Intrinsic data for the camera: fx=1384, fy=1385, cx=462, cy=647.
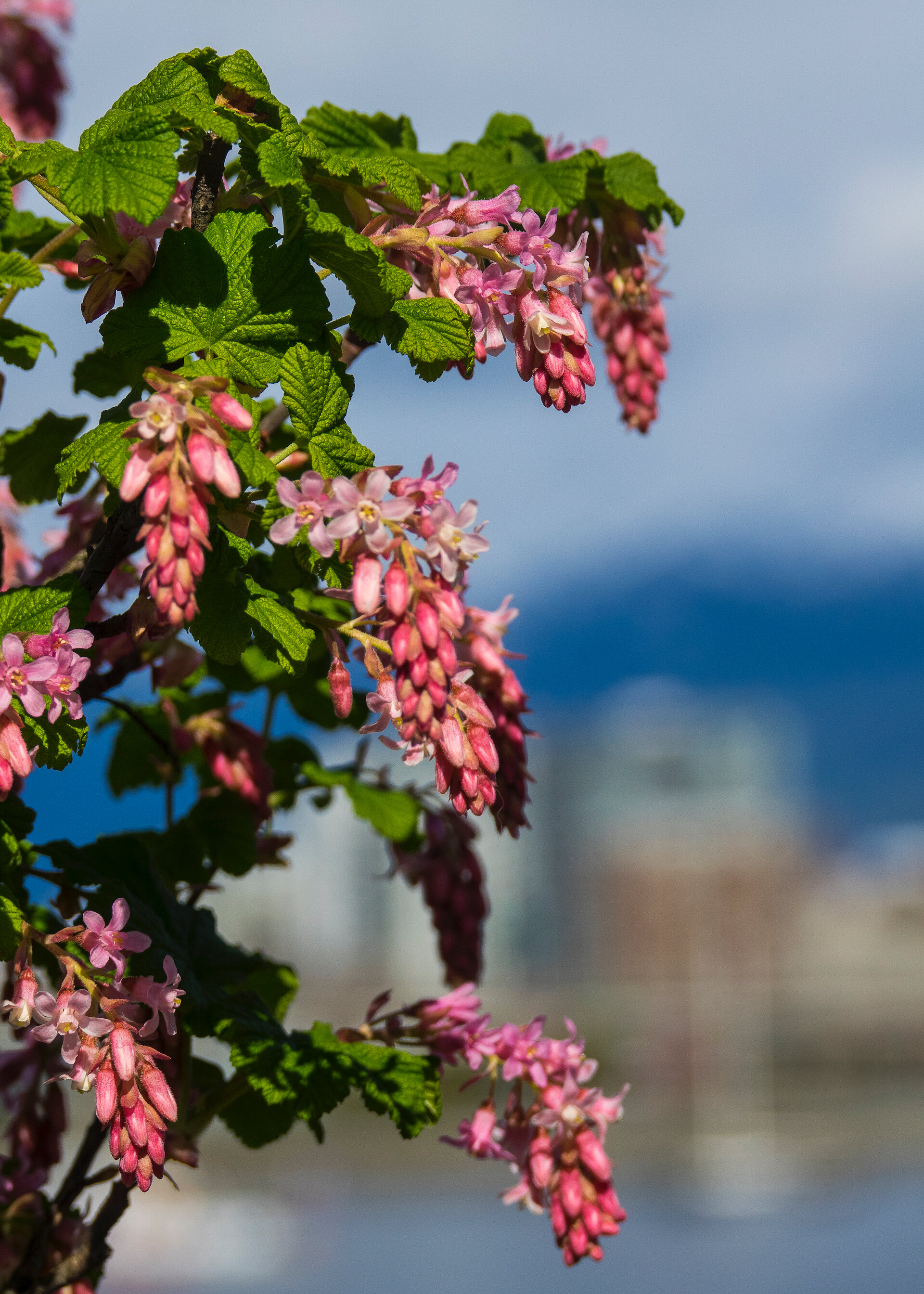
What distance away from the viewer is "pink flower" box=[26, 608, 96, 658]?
1756 mm

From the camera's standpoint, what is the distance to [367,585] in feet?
5.10

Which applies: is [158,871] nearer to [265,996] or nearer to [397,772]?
[265,996]

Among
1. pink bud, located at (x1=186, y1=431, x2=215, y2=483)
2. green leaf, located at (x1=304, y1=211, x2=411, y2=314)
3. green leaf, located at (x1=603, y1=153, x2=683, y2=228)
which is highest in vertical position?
green leaf, located at (x1=603, y1=153, x2=683, y2=228)

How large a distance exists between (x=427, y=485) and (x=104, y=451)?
1.33ft

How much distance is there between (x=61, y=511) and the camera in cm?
275

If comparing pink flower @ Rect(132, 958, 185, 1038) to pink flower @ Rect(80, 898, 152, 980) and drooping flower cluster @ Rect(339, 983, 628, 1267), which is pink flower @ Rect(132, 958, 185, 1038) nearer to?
pink flower @ Rect(80, 898, 152, 980)

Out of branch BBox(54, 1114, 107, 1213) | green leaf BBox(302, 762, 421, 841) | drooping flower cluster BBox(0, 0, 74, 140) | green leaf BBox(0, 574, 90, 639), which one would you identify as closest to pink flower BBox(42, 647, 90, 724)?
green leaf BBox(0, 574, 90, 639)

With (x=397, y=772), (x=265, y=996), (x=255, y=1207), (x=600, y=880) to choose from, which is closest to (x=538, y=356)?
(x=265, y=996)

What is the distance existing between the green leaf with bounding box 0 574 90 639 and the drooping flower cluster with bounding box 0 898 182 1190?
1.27ft

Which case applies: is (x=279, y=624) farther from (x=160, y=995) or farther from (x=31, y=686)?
(x=160, y=995)

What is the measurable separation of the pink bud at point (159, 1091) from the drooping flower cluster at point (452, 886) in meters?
1.24

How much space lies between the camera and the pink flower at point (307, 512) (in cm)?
160

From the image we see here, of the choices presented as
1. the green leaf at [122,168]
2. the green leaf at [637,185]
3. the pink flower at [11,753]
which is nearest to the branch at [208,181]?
the green leaf at [122,168]

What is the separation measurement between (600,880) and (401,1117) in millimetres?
109942
